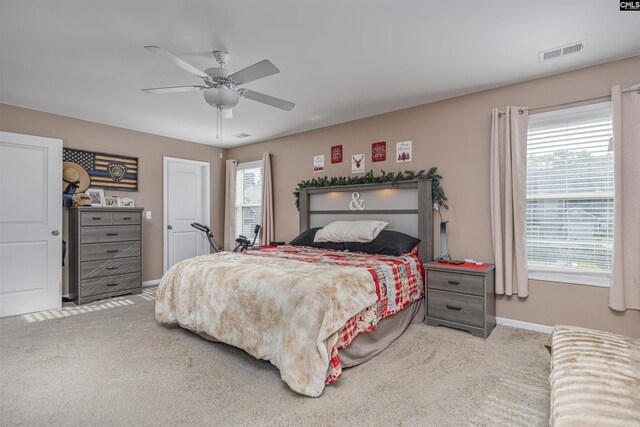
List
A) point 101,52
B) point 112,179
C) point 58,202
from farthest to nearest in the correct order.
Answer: point 112,179
point 58,202
point 101,52

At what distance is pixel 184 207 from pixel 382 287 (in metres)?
4.31

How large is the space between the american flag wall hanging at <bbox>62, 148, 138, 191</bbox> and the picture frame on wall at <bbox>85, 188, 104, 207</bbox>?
7cm

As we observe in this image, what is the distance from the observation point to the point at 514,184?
329 centimetres

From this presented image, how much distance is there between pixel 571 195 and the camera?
3.15m

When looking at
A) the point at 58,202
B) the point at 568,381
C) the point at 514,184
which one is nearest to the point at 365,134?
the point at 514,184

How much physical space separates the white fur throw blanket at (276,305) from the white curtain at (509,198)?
161cm

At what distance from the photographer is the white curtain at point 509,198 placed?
3.27m

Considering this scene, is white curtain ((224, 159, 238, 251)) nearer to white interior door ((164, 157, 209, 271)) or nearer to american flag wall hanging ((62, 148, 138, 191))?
white interior door ((164, 157, 209, 271))

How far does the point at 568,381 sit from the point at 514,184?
7.47ft

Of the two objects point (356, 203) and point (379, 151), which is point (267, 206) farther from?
point (379, 151)

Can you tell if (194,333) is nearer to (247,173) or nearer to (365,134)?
(365,134)

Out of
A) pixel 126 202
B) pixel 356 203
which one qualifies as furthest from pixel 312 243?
pixel 126 202

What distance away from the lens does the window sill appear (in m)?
2.97

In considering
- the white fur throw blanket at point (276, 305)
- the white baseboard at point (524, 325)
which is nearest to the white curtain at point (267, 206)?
the white fur throw blanket at point (276, 305)
